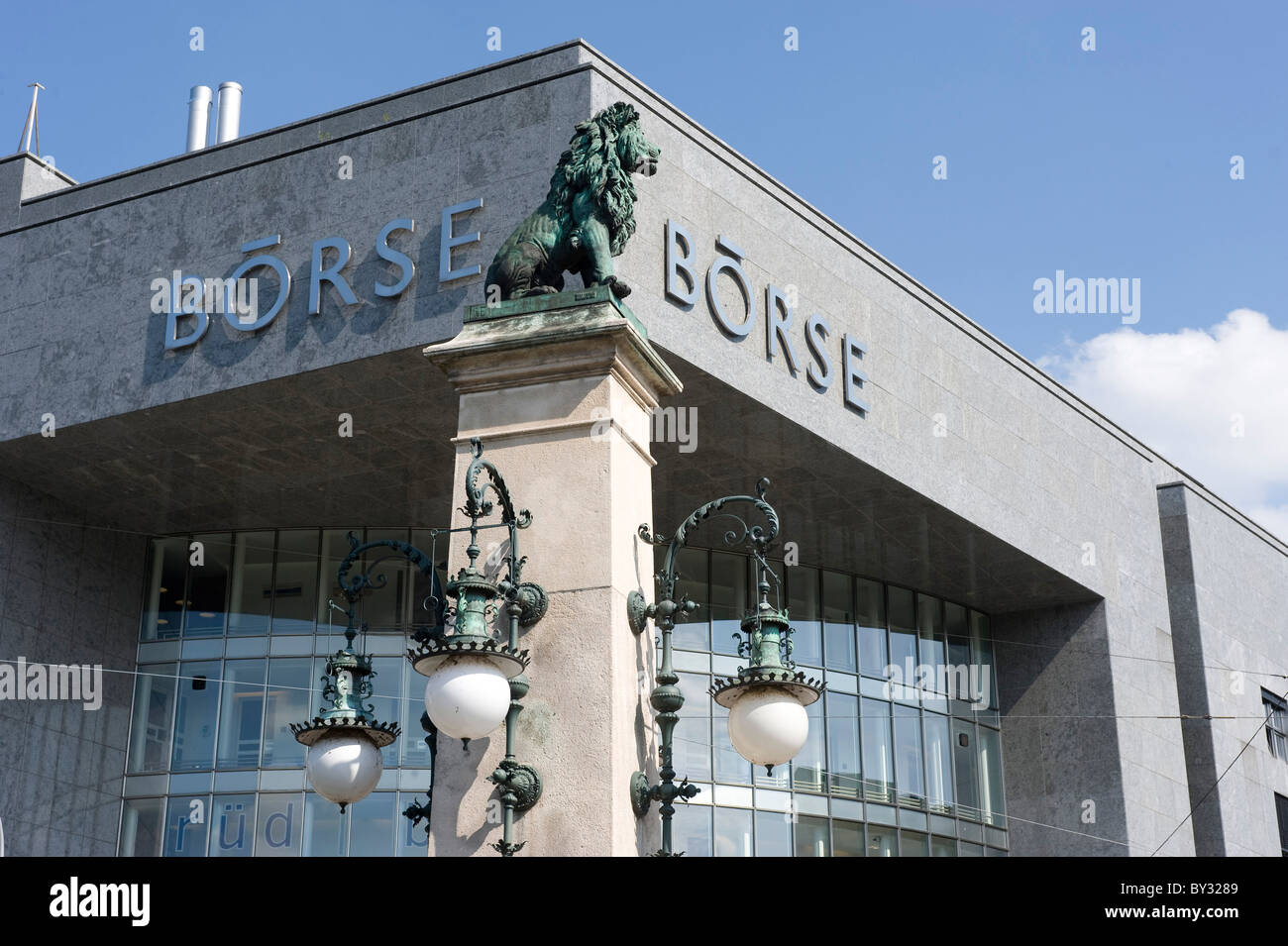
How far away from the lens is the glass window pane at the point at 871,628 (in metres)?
26.8

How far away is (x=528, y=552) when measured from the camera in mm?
8422

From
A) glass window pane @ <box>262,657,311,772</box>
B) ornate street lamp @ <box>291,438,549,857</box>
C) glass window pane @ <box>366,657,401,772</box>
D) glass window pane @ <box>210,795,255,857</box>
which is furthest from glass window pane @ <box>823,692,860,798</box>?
ornate street lamp @ <box>291,438,549,857</box>

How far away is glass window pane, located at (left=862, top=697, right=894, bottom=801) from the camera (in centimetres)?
2603

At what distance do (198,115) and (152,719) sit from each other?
1224 centimetres

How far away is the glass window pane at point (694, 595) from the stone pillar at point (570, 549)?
16.0 metres

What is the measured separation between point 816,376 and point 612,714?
14728 mm

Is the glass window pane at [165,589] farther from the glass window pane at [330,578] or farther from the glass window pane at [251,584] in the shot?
the glass window pane at [330,578]

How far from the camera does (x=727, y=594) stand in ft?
84.9

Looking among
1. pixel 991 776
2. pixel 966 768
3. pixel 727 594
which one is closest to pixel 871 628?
pixel 727 594

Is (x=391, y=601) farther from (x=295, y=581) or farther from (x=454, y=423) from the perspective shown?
(x=454, y=423)

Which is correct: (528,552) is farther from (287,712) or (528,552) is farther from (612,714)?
(287,712)

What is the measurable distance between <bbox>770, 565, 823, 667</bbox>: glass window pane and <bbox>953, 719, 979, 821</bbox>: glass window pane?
3.46 metres

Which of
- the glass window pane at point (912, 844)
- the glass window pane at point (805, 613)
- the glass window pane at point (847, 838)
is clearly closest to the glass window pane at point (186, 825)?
the glass window pane at point (805, 613)
